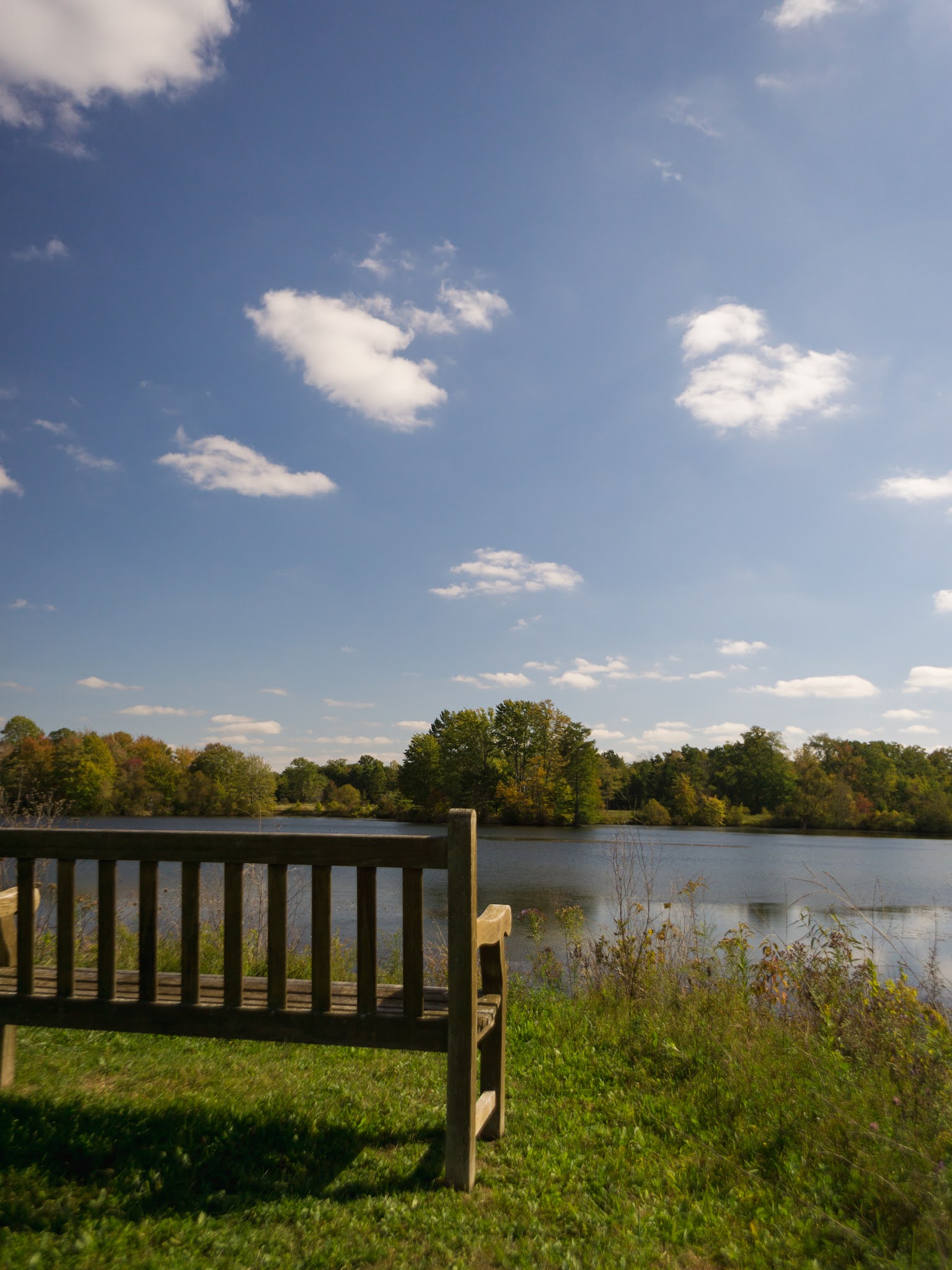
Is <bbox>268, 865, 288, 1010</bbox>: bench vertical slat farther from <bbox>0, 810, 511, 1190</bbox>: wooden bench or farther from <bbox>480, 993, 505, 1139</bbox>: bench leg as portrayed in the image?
<bbox>480, 993, 505, 1139</bbox>: bench leg

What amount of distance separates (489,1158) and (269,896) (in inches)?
62.9

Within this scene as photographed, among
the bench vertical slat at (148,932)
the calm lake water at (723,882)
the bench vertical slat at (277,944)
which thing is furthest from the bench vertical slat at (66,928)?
the calm lake water at (723,882)

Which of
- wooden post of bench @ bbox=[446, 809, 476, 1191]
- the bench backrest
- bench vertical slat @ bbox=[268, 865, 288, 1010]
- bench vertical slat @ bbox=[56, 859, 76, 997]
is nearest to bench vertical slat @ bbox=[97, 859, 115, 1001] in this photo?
the bench backrest

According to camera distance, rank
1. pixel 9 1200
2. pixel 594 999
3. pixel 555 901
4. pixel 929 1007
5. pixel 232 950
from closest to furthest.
→ pixel 9 1200
pixel 232 950
pixel 929 1007
pixel 594 999
pixel 555 901

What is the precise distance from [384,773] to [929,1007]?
84429 millimetres

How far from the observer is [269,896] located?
9.75 ft

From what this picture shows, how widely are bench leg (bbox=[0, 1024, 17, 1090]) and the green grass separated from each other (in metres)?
0.07

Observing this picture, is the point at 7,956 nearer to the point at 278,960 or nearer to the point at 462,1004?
the point at 278,960

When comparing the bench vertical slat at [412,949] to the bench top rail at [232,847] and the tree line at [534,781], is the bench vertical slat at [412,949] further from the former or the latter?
the tree line at [534,781]

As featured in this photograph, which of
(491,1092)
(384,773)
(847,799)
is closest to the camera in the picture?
(491,1092)

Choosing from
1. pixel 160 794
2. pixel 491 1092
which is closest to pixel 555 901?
pixel 491 1092

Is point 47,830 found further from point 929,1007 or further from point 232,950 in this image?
point 929,1007

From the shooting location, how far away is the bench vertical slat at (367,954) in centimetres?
308

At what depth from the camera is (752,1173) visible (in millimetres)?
3266
